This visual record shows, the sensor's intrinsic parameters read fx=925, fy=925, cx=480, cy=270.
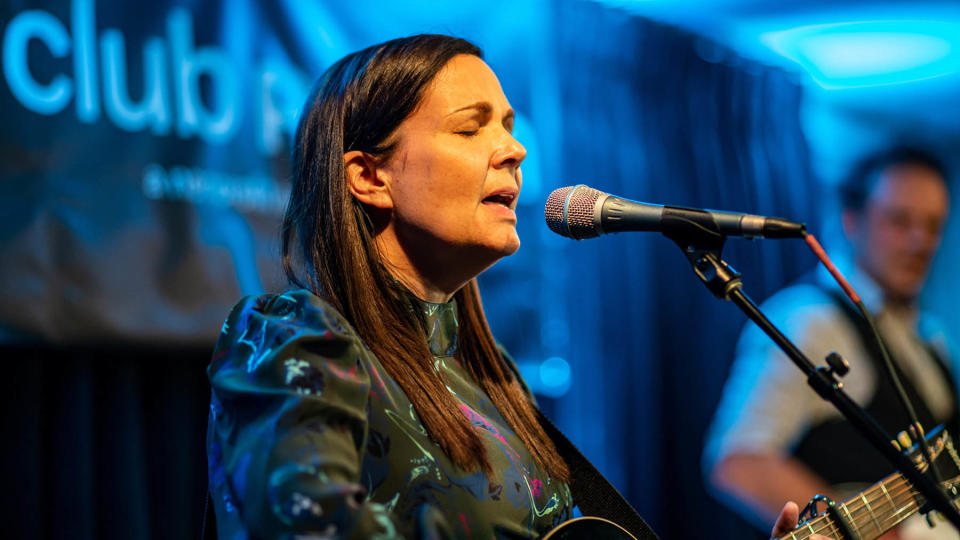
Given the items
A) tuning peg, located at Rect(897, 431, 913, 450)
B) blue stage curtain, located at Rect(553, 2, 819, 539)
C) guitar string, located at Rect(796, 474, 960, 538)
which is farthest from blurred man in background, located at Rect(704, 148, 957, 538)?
tuning peg, located at Rect(897, 431, 913, 450)

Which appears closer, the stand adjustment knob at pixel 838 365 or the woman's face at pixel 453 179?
the stand adjustment knob at pixel 838 365

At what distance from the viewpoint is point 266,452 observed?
1030 millimetres

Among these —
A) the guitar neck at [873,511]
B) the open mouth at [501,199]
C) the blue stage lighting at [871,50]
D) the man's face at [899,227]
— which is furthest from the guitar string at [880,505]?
the blue stage lighting at [871,50]

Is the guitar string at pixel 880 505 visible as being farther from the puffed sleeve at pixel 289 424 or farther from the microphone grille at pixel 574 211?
the puffed sleeve at pixel 289 424

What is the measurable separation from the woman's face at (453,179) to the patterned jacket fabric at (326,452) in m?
0.26

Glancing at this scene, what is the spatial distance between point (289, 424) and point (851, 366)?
8.06ft

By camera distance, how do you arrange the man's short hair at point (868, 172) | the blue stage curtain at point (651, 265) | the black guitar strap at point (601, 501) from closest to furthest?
the black guitar strap at point (601, 501)
the man's short hair at point (868, 172)
the blue stage curtain at point (651, 265)

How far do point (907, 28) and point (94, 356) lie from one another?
3.63 meters

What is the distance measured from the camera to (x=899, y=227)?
3539mm

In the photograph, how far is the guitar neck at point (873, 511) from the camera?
1.56m

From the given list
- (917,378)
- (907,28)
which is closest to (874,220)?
(917,378)

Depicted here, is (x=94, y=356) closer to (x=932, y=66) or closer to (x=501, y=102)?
(x=501, y=102)

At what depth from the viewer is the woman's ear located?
1.53 metres

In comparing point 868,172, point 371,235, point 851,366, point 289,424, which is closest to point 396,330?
point 371,235
